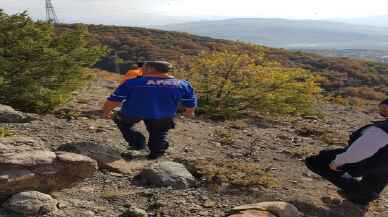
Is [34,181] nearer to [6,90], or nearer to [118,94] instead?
[118,94]

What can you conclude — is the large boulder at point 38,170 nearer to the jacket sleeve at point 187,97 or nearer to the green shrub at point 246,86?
the jacket sleeve at point 187,97

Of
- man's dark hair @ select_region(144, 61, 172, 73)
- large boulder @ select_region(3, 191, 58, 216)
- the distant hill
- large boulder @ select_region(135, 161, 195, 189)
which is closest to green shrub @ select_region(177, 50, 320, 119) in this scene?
man's dark hair @ select_region(144, 61, 172, 73)

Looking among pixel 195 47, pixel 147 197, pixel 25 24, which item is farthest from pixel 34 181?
pixel 195 47

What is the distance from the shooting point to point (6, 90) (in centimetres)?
816

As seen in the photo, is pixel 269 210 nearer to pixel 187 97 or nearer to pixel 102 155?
pixel 102 155

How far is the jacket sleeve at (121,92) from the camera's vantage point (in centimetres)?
630

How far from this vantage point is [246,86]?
39.1 ft

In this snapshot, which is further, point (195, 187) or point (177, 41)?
point (177, 41)

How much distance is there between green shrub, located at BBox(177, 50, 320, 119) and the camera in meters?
11.6

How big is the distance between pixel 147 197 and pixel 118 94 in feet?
6.14

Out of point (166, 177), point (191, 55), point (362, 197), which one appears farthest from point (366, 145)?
point (191, 55)

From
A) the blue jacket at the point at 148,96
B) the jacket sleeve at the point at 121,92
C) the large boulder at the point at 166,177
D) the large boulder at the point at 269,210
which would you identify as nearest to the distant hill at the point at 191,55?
the blue jacket at the point at 148,96

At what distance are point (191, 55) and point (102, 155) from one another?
35056mm

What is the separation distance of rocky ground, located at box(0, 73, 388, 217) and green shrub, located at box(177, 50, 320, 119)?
101 centimetres
